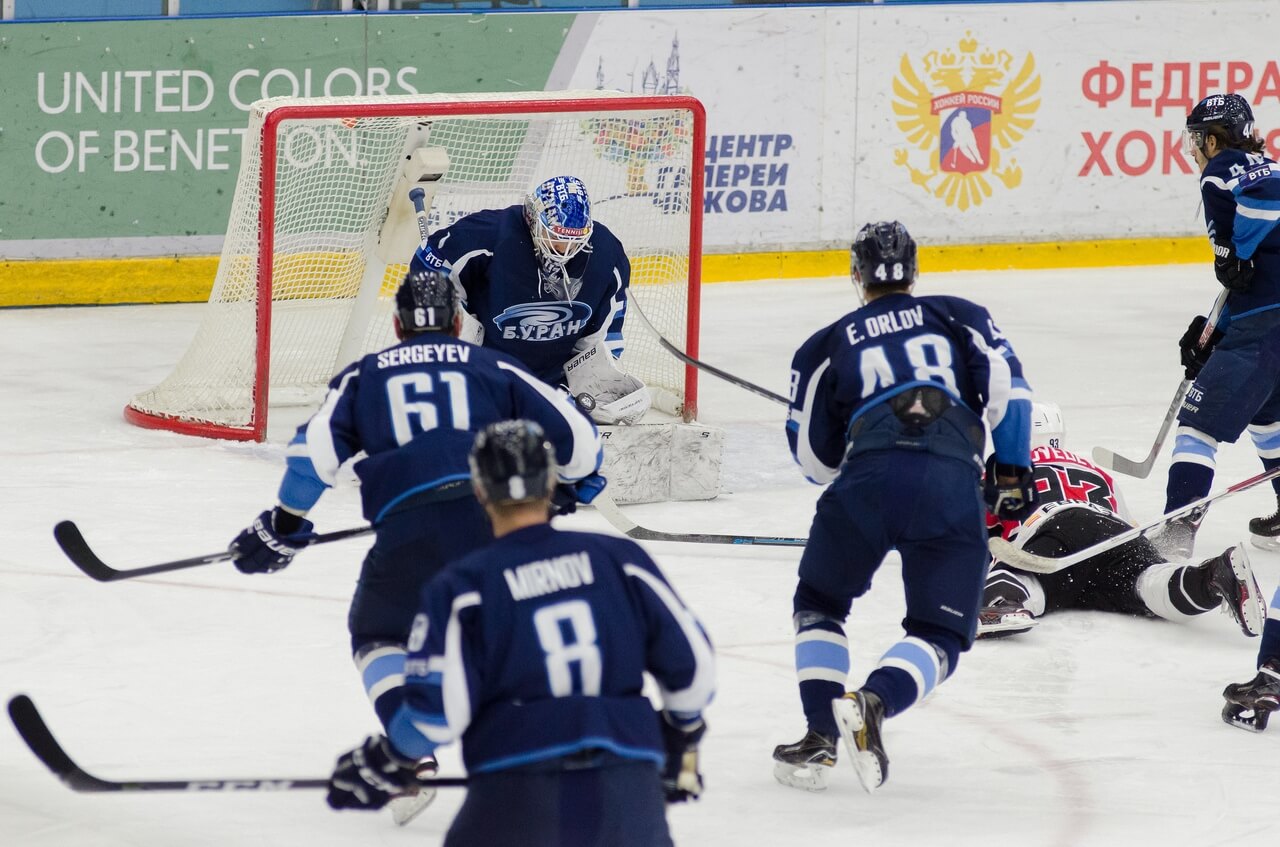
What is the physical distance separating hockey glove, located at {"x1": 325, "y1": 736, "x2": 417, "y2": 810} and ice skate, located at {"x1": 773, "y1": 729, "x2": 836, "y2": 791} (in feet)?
3.83

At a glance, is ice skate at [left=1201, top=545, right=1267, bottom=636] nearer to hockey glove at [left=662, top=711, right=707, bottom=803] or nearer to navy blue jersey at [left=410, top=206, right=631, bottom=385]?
navy blue jersey at [left=410, top=206, right=631, bottom=385]

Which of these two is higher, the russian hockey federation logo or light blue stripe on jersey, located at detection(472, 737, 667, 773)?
the russian hockey federation logo

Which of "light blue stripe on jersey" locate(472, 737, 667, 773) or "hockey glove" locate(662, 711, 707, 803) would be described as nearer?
"light blue stripe on jersey" locate(472, 737, 667, 773)

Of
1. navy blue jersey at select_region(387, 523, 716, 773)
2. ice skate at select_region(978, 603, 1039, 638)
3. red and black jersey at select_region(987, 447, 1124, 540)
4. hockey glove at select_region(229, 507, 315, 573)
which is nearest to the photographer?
navy blue jersey at select_region(387, 523, 716, 773)

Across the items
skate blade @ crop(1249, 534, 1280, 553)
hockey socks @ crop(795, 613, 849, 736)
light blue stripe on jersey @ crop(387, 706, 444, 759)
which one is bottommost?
skate blade @ crop(1249, 534, 1280, 553)

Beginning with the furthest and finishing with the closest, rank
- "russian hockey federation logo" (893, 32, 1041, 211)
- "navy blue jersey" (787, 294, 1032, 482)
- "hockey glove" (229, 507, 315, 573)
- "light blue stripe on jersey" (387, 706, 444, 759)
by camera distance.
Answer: "russian hockey federation logo" (893, 32, 1041, 211), "navy blue jersey" (787, 294, 1032, 482), "hockey glove" (229, 507, 315, 573), "light blue stripe on jersey" (387, 706, 444, 759)

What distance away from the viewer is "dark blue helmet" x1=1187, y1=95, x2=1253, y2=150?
16.9ft

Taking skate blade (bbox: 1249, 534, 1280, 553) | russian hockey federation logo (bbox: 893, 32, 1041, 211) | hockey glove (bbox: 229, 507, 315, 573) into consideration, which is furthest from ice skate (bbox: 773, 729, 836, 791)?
russian hockey federation logo (bbox: 893, 32, 1041, 211)

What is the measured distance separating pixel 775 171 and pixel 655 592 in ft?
22.8

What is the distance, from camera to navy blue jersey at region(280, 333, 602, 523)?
3113mm

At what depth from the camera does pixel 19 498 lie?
18.3ft

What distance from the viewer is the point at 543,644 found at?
7.80 ft

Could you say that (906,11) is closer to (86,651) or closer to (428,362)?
(86,651)

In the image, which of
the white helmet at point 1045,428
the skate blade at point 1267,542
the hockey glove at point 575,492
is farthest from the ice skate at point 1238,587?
the hockey glove at point 575,492
